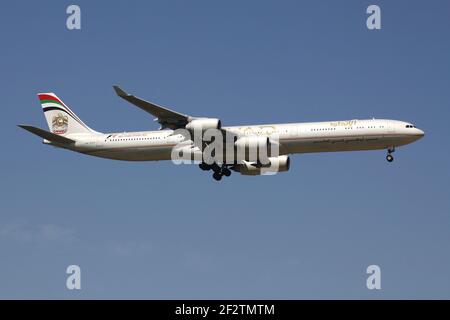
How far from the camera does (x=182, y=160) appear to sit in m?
60.2

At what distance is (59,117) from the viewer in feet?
221

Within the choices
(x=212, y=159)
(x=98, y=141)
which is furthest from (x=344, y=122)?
(x=98, y=141)

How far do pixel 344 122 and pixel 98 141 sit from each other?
18.8 metres

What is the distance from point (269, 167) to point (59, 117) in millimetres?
18489

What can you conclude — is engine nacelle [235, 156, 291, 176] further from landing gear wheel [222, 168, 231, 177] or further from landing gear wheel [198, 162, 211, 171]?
landing gear wheel [198, 162, 211, 171]

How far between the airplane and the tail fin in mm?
2341

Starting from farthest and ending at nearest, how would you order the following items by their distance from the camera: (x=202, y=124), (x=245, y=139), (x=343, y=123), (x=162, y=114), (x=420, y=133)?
1. (x=420, y=133)
2. (x=343, y=123)
3. (x=245, y=139)
4. (x=202, y=124)
5. (x=162, y=114)

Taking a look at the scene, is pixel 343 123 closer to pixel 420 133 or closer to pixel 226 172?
pixel 420 133

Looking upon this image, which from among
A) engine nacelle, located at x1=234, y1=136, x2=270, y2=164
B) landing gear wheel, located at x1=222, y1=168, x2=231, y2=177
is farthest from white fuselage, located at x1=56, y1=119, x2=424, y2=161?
landing gear wheel, located at x1=222, y1=168, x2=231, y2=177

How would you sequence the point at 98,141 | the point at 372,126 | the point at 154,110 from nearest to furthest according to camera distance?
the point at 154,110 → the point at 372,126 → the point at 98,141

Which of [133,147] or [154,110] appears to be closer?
[154,110]

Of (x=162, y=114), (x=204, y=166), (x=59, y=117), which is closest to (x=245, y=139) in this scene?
(x=204, y=166)

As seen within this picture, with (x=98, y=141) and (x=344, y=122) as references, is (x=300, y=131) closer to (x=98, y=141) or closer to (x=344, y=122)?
(x=344, y=122)

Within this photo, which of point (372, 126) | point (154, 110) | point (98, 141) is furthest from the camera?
point (98, 141)
